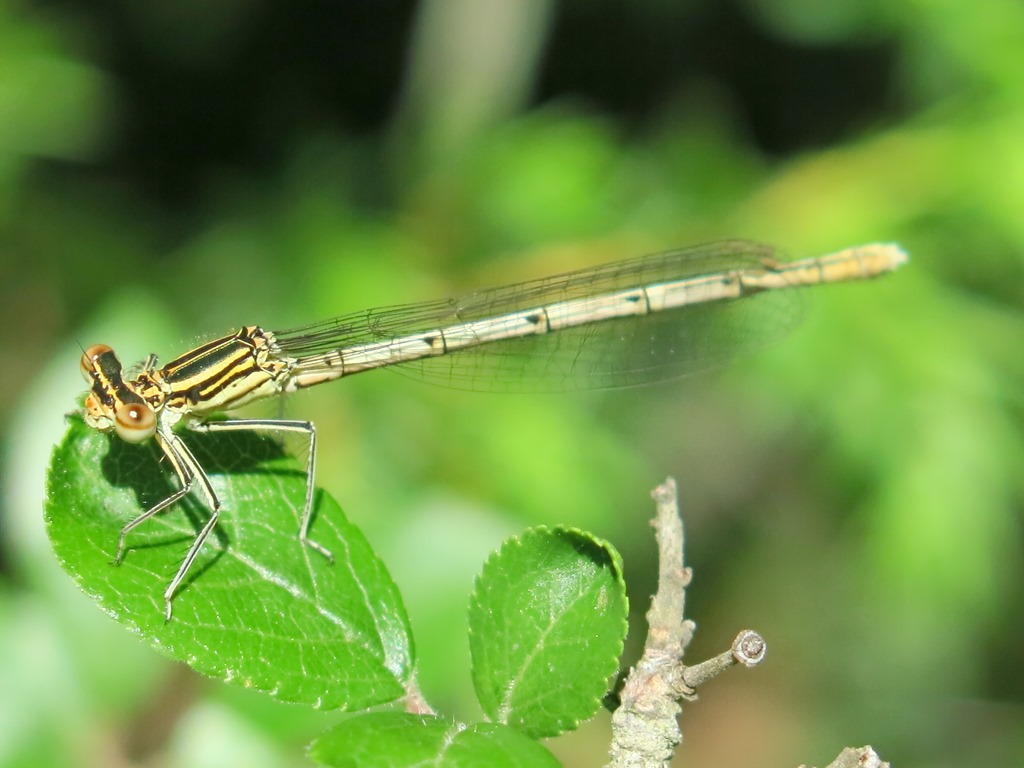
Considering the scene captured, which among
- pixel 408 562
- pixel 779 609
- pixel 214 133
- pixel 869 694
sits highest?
pixel 214 133

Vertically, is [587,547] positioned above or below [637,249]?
below

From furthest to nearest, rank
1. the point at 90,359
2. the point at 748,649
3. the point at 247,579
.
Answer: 1. the point at 90,359
2. the point at 247,579
3. the point at 748,649

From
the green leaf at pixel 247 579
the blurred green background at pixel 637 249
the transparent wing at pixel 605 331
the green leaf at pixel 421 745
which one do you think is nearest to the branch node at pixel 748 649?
the green leaf at pixel 421 745

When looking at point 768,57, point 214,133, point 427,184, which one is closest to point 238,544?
point 427,184

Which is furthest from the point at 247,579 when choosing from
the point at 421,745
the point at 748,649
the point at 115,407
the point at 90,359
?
the point at 90,359

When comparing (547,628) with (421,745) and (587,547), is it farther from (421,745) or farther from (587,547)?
(421,745)

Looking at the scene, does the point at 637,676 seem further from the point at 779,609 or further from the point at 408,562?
the point at 779,609
